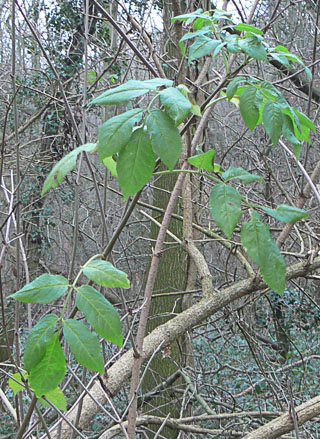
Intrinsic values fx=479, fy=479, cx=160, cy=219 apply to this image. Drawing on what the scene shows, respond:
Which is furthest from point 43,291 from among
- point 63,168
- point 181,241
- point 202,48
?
point 181,241

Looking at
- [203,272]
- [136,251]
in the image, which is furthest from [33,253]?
[203,272]

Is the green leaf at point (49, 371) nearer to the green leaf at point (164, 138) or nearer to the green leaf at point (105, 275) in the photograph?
the green leaf at point (105, 275)

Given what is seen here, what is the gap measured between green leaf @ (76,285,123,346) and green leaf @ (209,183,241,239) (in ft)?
0.74

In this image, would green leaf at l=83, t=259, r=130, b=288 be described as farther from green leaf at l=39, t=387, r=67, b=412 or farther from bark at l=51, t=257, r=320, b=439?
bark at l=51, t=257, r=320, b=439

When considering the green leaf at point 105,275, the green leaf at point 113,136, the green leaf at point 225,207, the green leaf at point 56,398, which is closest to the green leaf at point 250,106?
the green leaf at point 225,207

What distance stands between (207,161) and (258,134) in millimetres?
6938

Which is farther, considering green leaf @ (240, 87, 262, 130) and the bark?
the bark

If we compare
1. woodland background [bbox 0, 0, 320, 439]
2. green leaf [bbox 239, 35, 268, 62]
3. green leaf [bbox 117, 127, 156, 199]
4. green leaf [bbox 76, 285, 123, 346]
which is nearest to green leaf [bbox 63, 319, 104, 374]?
green leaf [bbox 76, 285, 123, 346]

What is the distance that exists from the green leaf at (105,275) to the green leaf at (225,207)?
186mm

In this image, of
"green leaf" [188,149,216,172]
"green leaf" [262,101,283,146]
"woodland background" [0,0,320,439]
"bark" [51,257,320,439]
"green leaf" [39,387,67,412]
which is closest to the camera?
"green leaf" [262,101,283,146]

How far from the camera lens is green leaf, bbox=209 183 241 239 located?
789mm

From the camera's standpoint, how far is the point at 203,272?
3311mm

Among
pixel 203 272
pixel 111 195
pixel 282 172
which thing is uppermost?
pixel 203 272

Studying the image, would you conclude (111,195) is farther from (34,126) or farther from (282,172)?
(282,172)
